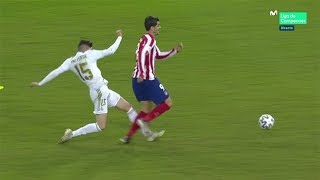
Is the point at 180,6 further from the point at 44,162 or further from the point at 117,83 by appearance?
the point at 44,162

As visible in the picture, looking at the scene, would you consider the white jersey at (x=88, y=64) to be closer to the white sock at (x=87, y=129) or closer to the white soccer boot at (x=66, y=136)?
the white sock at (x=87, y=129)

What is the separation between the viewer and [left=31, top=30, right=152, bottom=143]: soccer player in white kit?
42.8ft

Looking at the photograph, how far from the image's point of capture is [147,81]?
13.4 meters

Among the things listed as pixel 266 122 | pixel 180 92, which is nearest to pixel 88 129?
pixel 266 122

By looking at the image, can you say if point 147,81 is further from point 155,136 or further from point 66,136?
point 66,136

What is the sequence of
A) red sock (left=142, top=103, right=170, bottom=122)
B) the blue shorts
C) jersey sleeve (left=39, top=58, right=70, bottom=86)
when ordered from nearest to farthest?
1. jersey sleeve (left=39, top=58, right=70, bottom=86)
2. the blue shorts
3. red sock (left=142, top=103, right=170, bottom=122)

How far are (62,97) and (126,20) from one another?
26.2 feet

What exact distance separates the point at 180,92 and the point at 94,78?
462 centimetres

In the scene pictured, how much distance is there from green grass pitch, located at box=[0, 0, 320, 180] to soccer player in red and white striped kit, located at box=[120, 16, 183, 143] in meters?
0.59

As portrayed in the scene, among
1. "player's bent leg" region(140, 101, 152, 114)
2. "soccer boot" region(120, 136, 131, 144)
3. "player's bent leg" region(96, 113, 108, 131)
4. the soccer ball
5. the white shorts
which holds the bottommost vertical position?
"soccer boot" region(120, 136, 131, 144)

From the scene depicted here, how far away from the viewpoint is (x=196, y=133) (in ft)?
47.2

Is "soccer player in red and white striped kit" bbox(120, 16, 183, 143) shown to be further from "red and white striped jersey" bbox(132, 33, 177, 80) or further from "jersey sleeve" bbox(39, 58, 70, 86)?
"jersey sleeve" bbox(39, 58, 70, 86)

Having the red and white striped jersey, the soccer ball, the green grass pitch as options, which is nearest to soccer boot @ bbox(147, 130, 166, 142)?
the green grass pitch

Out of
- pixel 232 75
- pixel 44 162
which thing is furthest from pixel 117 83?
pixel 44 162
